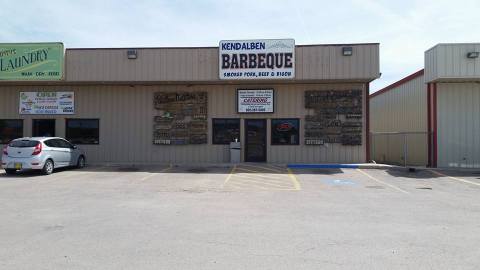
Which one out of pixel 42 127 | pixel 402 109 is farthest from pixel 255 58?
pixel 42 127

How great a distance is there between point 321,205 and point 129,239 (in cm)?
483

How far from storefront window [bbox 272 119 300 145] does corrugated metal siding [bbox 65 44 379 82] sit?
2.36 m

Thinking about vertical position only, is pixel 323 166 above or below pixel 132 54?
below

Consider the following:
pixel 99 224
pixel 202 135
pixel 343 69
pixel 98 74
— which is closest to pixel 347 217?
pixel 99 224

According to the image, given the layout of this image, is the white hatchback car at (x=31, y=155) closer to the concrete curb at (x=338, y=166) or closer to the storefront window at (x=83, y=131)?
the storefront window at (x=83, y=131)

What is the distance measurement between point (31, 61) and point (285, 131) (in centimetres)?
1304

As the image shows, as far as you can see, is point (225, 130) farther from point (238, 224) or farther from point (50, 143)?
point (238, 224)

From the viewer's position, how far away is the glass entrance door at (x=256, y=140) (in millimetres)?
20031

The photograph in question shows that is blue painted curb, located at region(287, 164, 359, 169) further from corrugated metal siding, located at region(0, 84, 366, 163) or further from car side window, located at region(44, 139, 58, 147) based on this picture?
car side window, located at region(44, 139, 58, 147)

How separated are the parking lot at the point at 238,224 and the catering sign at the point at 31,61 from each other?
732cm

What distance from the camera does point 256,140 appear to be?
20.1 m

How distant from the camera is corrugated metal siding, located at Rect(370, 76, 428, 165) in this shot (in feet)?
66.5

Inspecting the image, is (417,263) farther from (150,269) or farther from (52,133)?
(52,133)

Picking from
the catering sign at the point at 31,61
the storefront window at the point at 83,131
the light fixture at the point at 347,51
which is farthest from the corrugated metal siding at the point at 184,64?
the storefront window at the point at 83,131
